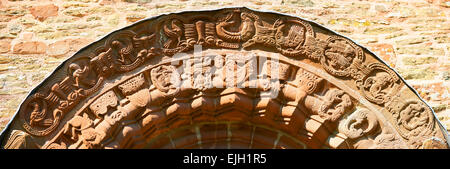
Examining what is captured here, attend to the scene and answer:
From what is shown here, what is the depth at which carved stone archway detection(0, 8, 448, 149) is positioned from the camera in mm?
5613

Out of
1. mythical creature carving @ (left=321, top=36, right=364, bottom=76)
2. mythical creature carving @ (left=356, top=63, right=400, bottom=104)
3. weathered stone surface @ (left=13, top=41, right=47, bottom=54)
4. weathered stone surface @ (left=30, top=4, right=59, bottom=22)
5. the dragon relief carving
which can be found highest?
weathered stone surface @ (left=30, top=4, right=59, bottom=22)

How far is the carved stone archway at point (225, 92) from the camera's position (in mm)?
5613

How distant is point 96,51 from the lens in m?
5.80

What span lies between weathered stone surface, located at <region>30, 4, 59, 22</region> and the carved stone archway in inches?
24.4

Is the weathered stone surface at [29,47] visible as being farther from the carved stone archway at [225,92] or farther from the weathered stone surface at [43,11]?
the carved stone archway at [225,92]

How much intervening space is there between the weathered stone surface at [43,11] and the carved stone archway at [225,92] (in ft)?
2.03

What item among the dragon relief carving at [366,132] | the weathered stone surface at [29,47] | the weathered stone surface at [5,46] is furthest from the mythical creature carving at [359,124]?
the weathered stone surface at [5,46]

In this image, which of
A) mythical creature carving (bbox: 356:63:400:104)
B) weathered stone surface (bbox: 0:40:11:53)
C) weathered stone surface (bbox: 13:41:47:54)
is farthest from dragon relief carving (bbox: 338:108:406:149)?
weathered stone surface (bbox: 0:40:11:53)

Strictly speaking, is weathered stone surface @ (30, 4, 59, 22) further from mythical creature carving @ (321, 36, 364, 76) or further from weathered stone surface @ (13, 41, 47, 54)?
mythical creature carving @ (321, 36, 364, 76)
